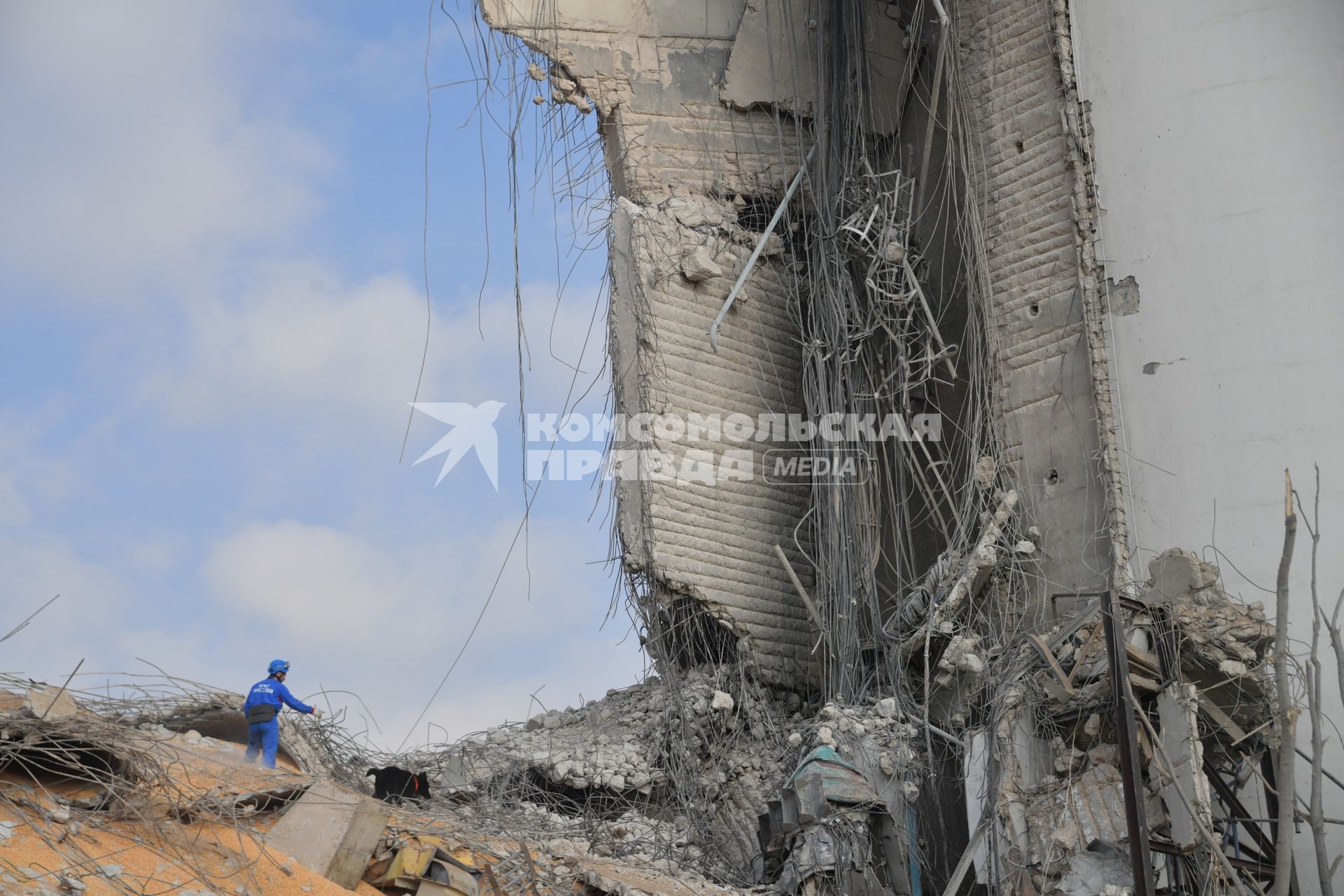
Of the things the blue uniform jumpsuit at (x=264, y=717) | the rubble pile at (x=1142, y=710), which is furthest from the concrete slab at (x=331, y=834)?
the rubble pile at (x=1142, y=710)

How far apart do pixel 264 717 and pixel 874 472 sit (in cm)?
368

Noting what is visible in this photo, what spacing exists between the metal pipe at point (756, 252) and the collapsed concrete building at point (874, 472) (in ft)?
0.12

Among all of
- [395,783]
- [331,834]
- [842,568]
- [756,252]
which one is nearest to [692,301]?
[756,252]

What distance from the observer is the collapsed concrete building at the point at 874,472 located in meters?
6.19

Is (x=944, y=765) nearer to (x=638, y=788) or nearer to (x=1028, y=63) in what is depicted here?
(x=638, y=788)

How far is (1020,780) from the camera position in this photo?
611 cm

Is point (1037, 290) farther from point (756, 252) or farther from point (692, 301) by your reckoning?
point (692, 301)

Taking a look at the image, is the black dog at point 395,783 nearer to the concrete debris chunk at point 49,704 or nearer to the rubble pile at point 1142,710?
the concrete debris chunk at point 49,704

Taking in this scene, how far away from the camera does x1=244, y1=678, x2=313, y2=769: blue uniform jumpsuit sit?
664cm

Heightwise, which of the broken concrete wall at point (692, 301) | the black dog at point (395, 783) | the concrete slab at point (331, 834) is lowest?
the concrete slab at point (331, 834)

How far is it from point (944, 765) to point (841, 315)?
8.76ft

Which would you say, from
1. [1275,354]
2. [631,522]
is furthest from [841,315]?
[1275,354]

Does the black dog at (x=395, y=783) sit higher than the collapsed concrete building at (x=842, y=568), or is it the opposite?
the collapsed concrete building at (x=842, y=568)

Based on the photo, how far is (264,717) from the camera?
6641 mm
